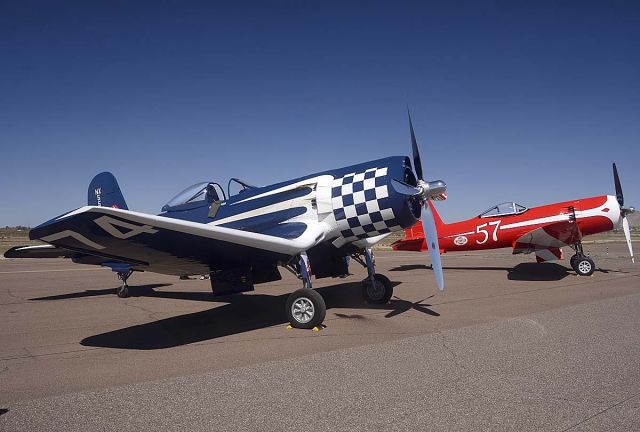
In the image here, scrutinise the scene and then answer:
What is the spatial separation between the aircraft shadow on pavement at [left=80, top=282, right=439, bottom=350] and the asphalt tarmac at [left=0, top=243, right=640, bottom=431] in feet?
0.13

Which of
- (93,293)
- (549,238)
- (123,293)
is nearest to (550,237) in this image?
(549,238)

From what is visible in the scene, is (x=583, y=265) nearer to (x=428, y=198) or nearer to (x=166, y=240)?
(x=428, y=198)

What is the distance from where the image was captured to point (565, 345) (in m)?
5.11

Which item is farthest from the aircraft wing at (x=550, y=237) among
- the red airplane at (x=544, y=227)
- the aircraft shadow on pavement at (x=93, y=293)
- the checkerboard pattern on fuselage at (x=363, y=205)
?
the aircraft shadow on pavement at (x=93, y=293)

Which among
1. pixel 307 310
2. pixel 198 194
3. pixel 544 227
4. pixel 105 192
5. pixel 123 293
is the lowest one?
pixel 544 227

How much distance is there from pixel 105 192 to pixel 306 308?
7.42 meters

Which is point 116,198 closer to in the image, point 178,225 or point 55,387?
point 178,225

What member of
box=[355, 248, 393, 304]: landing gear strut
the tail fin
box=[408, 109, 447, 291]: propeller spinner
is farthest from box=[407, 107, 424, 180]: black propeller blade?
the tail fin

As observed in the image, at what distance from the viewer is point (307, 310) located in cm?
655

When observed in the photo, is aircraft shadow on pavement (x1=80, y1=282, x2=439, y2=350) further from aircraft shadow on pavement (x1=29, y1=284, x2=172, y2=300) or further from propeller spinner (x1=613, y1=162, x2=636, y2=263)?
propeller spinner (x1=613, y1=162, x2=636, y2=263)

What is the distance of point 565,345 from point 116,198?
10385mm

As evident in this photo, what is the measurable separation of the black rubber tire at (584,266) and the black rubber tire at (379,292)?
8.26m

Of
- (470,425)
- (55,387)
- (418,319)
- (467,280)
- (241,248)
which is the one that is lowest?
(467,280)

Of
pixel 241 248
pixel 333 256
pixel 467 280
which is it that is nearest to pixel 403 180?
pixel 333 256
